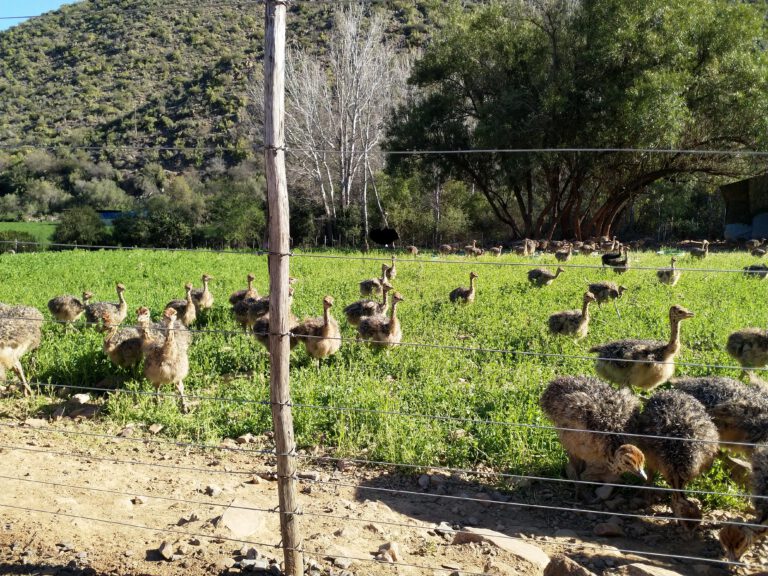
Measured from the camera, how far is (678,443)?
501 cm

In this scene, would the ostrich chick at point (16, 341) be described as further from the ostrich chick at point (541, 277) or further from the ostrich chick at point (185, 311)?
the ostrich chick at point (541, 277)

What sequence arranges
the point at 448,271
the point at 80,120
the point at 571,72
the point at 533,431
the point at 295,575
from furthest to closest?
the point at 80,120 → the point at 571,72 → the point at 448,271 → the point at 533,431 → the point at 295,575

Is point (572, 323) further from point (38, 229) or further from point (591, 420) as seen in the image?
point (38, 229)

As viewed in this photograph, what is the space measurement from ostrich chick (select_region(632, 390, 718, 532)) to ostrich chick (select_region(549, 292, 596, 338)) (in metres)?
3.96

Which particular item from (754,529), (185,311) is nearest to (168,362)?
(185,311)

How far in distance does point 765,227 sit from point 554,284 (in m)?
19.1

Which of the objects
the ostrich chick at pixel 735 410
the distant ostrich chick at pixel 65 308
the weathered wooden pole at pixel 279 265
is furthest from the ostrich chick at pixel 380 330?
the distant ostrich chick at pixel 65 308

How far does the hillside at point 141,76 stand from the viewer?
5722 centimetres

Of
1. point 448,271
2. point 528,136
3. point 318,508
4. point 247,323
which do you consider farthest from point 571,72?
point 318,508

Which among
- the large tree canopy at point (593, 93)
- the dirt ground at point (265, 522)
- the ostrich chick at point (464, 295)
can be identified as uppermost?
the large tree canopy at point (593, 93)

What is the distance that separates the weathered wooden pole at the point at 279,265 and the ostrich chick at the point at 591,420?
8.06 feet

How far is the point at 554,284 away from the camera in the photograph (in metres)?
14.3

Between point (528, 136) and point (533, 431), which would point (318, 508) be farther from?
point (528, 136)

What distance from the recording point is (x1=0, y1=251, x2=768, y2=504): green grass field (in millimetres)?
6309
